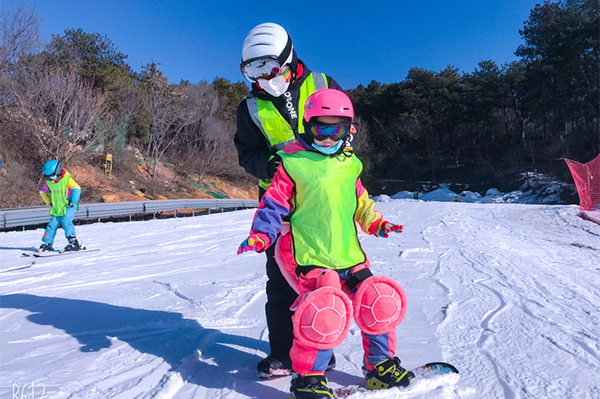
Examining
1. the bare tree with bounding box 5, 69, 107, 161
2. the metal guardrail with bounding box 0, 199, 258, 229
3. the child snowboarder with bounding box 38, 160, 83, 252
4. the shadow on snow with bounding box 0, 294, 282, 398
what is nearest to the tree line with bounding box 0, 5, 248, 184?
the bare tree with bounding box 5, 69, 107, 161

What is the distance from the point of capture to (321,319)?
1.93 metres

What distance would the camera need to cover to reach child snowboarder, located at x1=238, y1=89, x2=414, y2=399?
1.97m

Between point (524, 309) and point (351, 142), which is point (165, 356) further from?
point (524, 309)

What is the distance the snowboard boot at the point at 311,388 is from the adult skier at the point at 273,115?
0.56m

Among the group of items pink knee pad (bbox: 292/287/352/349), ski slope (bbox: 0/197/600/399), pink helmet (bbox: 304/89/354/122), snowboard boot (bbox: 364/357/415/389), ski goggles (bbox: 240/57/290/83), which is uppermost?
ski goggles (bbox: 240/57/290/83)

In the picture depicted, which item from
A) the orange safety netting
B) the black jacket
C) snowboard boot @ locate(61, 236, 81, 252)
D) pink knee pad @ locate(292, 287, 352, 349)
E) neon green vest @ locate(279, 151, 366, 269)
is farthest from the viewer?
the orange safety netting

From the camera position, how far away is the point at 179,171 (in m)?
32.1

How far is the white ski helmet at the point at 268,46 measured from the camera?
263 centimetres

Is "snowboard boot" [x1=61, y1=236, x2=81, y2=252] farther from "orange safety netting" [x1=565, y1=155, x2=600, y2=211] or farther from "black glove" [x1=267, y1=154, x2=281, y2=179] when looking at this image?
"orange safety netting" [x1=565, y1=155, x2=600, y2=211]

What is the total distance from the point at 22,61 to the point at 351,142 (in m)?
25.7

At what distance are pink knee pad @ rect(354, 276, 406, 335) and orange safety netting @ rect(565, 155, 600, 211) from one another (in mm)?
10606

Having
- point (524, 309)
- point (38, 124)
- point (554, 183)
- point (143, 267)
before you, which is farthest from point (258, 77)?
point (554, 183)

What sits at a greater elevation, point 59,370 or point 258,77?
point 258,77

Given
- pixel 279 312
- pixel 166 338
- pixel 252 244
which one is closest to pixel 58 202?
pixel 166 338
